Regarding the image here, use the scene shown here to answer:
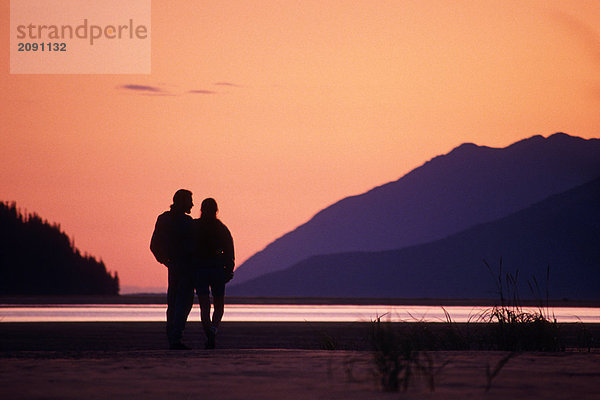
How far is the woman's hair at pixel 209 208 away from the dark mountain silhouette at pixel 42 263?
8020 cm

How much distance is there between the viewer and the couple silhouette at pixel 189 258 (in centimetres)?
1170

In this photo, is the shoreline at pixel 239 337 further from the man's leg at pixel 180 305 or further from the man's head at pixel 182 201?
the man's head at pixel 182 201

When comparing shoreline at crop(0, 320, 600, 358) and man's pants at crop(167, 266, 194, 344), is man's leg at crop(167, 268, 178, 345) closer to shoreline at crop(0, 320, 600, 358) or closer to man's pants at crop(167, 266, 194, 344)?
man's pants at crop(167, 266, 194, 344)

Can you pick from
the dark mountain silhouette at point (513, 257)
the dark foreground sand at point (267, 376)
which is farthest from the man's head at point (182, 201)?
the dark mountain silhouette at point (513, 257)

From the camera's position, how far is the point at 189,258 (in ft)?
38.9

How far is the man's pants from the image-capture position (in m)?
11.4

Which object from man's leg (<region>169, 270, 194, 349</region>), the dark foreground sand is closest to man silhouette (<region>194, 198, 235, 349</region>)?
man's leg (<region>169, 270, 194, 349</region>)

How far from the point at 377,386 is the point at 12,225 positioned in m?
91.5

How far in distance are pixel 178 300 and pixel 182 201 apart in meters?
1.19

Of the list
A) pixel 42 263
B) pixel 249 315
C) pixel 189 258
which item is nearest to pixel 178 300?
pixel 189 258

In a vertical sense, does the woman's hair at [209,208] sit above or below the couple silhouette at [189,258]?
above

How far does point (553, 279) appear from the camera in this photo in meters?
185

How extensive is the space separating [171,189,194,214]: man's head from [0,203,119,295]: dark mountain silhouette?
265 ft

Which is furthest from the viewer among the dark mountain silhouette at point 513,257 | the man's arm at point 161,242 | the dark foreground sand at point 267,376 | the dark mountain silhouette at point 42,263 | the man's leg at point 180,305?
the dark mountain silhouette at point 513,257
